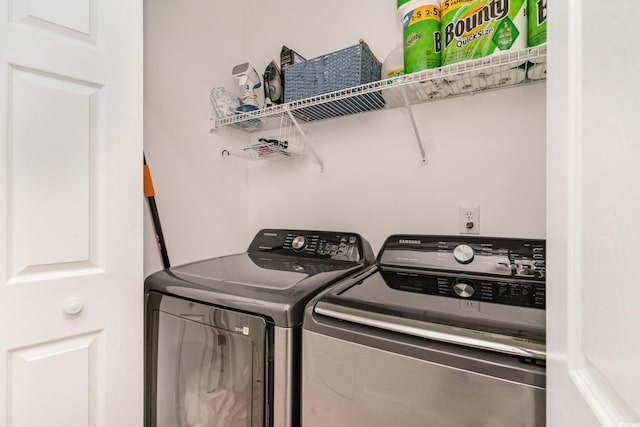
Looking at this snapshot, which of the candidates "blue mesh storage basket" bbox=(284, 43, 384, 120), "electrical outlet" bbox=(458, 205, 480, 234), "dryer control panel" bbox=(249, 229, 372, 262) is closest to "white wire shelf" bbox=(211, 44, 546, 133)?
"blue mesh storage basket" bbox=(284, 43, 384, 120)

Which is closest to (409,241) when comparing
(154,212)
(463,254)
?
(463,254)

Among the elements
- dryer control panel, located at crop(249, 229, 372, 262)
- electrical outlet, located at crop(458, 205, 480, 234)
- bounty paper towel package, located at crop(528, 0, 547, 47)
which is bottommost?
dryer control panel, located at crop(249, 229, 372, 262)

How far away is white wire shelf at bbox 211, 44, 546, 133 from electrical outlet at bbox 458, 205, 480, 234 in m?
0.50

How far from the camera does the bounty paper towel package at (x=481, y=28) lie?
954 millimetres

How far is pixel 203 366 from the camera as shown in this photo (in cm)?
102

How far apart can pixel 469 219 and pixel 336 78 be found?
0.85 m

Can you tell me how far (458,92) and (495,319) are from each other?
1.00 m

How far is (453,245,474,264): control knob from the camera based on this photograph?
1.09 meters

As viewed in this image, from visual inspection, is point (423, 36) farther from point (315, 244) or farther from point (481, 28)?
point (315, 244)

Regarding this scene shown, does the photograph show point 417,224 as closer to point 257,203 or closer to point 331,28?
point 257,203
